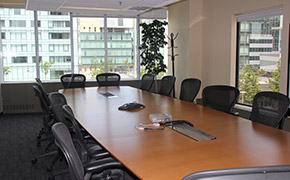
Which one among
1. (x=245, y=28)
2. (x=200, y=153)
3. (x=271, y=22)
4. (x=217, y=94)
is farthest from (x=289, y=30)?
(x=200, y=153)

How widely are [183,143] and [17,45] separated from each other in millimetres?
7155

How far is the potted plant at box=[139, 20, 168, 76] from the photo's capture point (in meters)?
8.13

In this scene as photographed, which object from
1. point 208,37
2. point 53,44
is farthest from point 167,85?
point 53,44

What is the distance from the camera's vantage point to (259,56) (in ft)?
19.7

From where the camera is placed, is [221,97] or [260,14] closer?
[221,97]

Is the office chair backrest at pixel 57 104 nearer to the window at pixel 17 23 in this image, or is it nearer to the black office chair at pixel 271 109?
the black office chair at pixel 271 109

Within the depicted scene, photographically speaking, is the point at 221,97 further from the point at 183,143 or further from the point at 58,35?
the point at 58,35

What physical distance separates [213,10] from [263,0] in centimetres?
161

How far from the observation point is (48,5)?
6727 mm

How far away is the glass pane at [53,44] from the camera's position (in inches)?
326

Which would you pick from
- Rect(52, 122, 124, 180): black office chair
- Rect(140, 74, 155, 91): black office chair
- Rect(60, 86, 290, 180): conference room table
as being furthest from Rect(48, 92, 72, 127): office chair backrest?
Rect(140, 74, 155, 91): black office chair

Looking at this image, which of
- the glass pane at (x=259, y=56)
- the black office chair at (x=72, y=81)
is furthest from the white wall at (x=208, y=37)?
the black office chair at (x=72, y=81)

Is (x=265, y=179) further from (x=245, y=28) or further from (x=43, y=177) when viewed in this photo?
(x=245, y=28)

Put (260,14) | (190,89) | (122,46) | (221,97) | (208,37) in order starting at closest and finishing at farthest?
(221,97)
(190,89)
(260,14)
(208,37)
(122,46)
